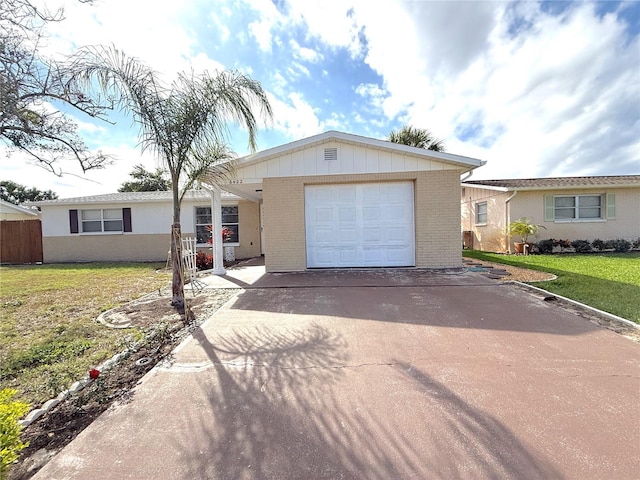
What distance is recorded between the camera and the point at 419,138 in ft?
53.0

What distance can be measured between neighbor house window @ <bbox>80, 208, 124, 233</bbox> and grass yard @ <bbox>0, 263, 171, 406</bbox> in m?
6.00

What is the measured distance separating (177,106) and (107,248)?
43.0 ft

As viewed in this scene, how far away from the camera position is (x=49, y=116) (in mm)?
5750

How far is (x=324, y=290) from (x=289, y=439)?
4891 millimetres

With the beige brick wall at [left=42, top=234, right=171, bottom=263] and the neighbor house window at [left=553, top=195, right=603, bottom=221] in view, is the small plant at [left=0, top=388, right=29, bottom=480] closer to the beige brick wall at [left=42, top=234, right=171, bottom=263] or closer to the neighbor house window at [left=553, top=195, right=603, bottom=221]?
the beige brick wall at [left=42, top=234, right=171, bottom=263]

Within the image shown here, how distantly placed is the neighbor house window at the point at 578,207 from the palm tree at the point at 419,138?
6.32 m

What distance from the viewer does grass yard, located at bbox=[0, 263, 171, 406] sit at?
3.57m

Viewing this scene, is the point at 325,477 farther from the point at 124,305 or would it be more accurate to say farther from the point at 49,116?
the point at 49,116

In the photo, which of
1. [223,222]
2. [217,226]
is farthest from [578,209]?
[223,222]

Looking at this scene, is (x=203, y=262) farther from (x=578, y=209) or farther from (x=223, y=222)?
(x=578, y=209)

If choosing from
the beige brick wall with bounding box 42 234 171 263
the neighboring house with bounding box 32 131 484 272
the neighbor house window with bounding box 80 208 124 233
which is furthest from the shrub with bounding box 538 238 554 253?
the neighbor house window with bounding box 80 208 124 233

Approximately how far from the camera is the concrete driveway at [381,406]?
6.93ft

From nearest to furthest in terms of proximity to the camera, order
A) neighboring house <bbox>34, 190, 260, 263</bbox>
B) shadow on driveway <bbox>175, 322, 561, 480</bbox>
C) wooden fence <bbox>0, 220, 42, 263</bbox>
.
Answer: shadow on driveway <bbox>175, 322, 561, 480</bbox> → neighboring house <bbox>34, 190, 260, 263</bbox> → wooden fence <bbox>0, 220, 42, 263</bbox>

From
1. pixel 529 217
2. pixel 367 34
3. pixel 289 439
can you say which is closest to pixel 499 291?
pixel 289 439
